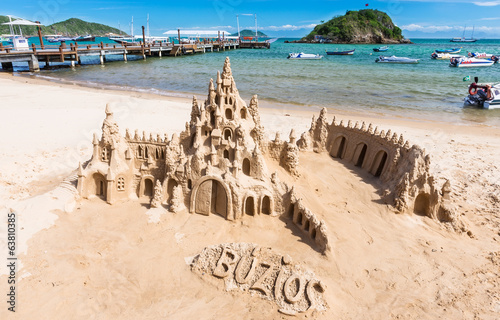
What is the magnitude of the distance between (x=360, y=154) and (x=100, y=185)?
13.0 m

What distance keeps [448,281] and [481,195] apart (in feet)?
23.9

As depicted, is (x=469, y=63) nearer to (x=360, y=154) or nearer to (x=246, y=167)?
(x=360, y=154)

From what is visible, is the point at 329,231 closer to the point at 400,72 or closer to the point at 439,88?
the point at 439,88

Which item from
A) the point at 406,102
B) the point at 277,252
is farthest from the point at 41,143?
the point at 406,102

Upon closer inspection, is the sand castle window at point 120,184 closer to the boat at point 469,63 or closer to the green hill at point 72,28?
the boat at point 469,63

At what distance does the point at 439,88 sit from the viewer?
4303 cm

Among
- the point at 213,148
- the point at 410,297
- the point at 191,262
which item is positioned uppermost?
the point at 213,148

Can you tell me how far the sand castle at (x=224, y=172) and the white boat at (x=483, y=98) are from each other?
85.1ft

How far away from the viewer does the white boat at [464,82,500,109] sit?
105ft

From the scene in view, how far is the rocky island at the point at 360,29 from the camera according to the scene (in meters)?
151

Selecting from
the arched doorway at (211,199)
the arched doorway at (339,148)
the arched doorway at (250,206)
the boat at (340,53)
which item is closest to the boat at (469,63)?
the boat at (340,53)

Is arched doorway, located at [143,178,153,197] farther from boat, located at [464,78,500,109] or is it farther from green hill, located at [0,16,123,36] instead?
green hill, located at [0,16,123,36]

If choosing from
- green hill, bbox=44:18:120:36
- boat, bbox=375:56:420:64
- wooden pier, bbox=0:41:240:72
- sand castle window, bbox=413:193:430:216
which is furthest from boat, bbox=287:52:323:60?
green hill, bbox=44:18:120:36

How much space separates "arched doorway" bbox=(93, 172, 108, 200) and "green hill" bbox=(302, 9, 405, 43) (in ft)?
531
